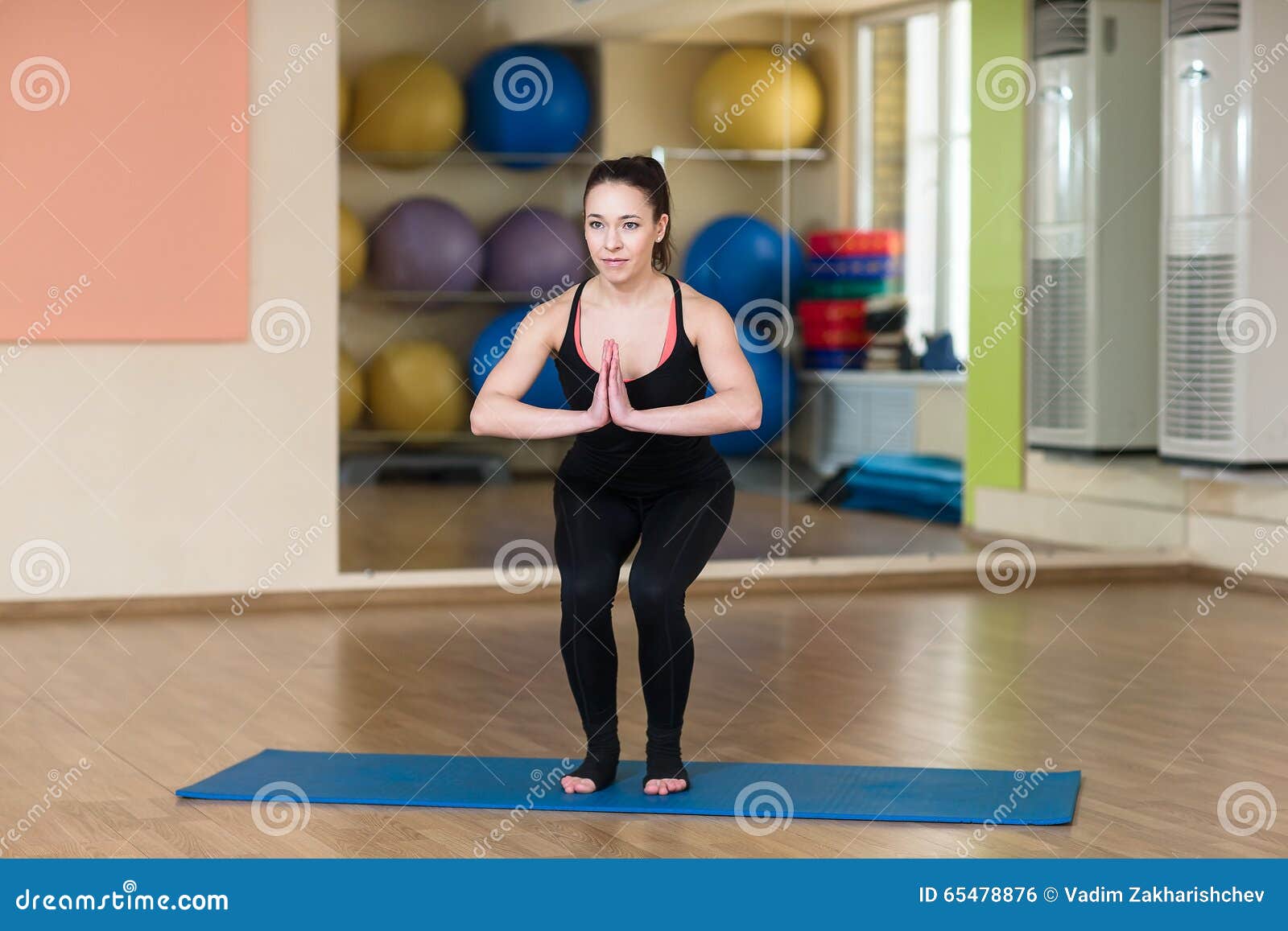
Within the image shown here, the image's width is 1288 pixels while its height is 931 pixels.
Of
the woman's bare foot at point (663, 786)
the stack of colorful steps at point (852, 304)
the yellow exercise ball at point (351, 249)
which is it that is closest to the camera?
the woman's bare foot at point (663, 786)

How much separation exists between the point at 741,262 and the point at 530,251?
0.82 meters

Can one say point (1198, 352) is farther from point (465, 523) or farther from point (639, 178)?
point (639, 178)

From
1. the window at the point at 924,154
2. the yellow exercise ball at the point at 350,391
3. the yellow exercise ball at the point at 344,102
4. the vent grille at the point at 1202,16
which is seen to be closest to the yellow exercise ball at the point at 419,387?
the yellow exercise ball at the point at 350,391

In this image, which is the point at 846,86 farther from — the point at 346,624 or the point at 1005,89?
the point at 346,624

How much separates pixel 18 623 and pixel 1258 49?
454 cm

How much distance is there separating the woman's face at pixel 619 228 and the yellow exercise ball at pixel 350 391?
2.61 m

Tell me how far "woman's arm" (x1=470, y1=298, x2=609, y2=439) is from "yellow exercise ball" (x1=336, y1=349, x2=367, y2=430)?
244cm

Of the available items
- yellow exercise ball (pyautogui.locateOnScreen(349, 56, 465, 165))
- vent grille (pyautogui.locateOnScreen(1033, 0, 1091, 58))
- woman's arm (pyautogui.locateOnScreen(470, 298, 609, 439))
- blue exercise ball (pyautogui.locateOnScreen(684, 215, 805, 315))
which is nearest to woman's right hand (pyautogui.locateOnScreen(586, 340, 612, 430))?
woman's arm (pyautogui.locateOnScreen(470, 298, 609, 439))

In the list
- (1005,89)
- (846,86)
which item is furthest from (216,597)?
(1005,89)

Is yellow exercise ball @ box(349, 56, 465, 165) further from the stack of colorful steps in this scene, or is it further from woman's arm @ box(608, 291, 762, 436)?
woman's arm @ box(608, 291, 762, 436)

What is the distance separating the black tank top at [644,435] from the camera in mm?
3420

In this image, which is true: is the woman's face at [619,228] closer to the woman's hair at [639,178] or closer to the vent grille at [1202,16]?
the woman's hair at [639,178]

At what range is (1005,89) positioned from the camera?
23.2ft

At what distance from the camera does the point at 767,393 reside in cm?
632
